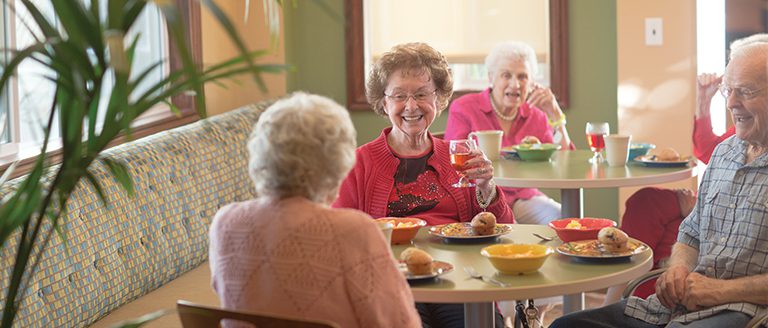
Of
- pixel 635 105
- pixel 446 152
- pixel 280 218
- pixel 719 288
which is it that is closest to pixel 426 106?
pixel 446 152

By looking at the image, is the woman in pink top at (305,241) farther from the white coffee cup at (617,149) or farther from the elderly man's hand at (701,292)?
the white coffee cup at (617,149)

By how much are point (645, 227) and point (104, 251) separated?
2.03 m

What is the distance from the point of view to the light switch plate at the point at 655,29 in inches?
190

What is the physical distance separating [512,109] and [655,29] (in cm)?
88

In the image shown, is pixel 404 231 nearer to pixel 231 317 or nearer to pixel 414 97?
pixel 414 97

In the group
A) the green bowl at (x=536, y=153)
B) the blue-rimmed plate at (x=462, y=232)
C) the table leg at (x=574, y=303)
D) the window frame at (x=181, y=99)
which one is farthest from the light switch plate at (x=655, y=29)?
the blue-rimmed plate at (x=462, y=232)

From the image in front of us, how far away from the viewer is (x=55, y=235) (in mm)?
2660

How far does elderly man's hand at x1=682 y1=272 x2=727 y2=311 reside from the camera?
2.37 meters

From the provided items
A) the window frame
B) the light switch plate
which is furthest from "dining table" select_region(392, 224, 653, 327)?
the light switch plate

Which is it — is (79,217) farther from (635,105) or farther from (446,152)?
(635,105)

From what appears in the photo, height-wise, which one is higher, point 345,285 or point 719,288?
point 345,285

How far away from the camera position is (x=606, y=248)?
2.33 m

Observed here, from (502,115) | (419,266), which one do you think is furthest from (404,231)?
(502,115)

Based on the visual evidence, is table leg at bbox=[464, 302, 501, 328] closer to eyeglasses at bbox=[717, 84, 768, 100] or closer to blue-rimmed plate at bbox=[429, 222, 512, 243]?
blue-rimmed plate at bbox=[429, 222, 512, 243]
